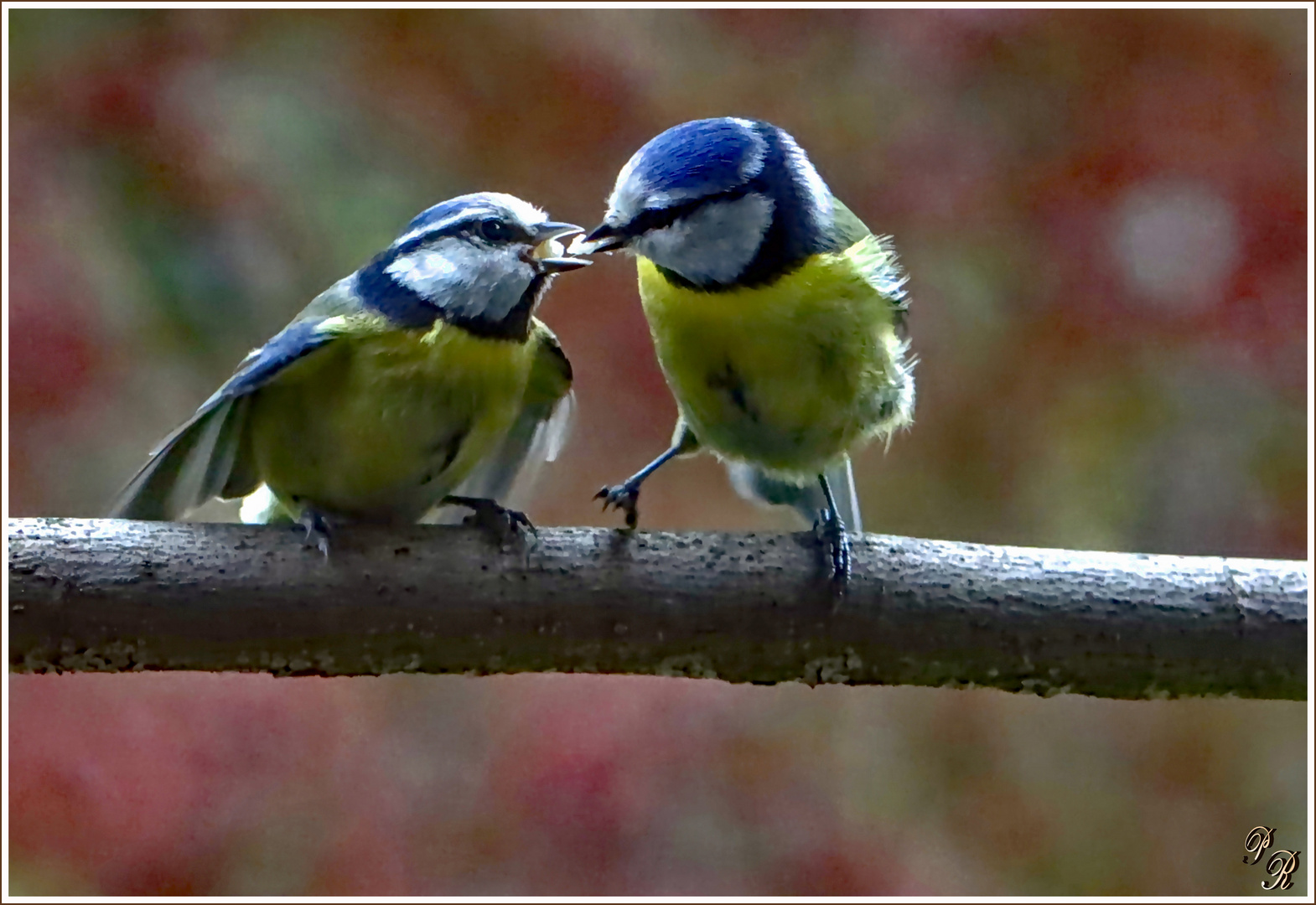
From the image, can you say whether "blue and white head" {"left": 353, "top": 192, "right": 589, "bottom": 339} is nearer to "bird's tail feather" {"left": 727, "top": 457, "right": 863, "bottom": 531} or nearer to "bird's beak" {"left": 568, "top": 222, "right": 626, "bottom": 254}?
"bird's beak" {"left": 568, "top": 222, "right": 626, "bottom": 254}

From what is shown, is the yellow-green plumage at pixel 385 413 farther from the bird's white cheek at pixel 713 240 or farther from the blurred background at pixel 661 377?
the blurred background at pixel 661 377

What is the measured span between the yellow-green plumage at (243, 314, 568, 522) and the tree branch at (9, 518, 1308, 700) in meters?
0.06

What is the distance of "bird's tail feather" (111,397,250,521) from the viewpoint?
867 mm

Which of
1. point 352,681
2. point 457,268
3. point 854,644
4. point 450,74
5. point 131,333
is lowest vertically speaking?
point 352,681

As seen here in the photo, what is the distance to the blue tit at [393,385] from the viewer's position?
841 millimetres

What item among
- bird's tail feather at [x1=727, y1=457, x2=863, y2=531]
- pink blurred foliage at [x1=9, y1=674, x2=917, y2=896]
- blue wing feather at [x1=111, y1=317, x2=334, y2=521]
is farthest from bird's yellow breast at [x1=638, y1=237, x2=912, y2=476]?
pink blurred foliage at [x1=9, y1=674, x2=917, y2=896]

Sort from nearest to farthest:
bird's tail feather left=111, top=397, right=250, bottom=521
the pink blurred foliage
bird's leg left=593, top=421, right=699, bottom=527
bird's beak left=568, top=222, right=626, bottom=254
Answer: bird's beak left=568, top=222, right=626, bottom=254
bird's tail feather left=111, top=397, right=250, bottom=521
bird's leg left=593, top=421, right=699, bottom=527
the pink blurred foliage

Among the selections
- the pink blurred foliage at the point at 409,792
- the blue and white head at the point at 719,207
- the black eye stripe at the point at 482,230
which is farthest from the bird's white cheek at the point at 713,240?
the pink blurred foliage at the point at 409,792

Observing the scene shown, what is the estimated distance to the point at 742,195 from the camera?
816 millimetres

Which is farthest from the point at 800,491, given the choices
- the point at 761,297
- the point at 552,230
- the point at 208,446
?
the point at 208,446

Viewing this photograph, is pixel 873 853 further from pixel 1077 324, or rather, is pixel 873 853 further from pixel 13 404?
pixel 13 404

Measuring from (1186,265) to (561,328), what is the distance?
759 mm

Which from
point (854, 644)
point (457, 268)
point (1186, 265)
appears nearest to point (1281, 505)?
point (1186, 265)
